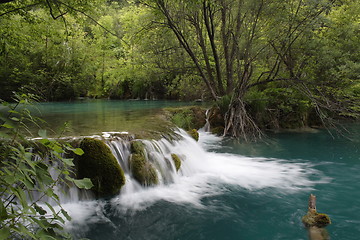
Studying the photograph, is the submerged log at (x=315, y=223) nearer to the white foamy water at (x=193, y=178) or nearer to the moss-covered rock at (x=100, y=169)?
the white foamy water at (x=193, y=178)

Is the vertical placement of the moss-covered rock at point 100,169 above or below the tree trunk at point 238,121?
below

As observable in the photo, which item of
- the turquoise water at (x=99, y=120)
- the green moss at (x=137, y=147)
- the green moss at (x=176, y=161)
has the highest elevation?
the turquoise water at (x=99, y=120)

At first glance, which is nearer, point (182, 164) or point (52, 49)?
point (182, 164)

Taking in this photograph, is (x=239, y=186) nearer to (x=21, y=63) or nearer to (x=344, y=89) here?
(x=344, y=89)

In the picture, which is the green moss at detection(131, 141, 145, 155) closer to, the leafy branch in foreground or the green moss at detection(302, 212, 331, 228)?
the green moss at detection(302, 212, 331, 228)

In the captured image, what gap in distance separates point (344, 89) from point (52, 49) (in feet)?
77.4

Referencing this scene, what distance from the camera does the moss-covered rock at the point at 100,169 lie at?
18.4 ft

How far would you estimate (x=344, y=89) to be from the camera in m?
11.3

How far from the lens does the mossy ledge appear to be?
20.1ft

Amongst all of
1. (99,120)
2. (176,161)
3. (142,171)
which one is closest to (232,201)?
(176,161)

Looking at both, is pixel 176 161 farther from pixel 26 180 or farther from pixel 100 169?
pixel 26 180

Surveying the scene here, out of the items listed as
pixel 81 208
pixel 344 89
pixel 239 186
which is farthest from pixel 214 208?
pixel 344 89

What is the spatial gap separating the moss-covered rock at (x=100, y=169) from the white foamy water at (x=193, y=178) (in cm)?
24

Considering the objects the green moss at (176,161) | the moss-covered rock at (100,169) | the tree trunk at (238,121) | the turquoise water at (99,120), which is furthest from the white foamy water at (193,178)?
the tree trunk at (238,121)
